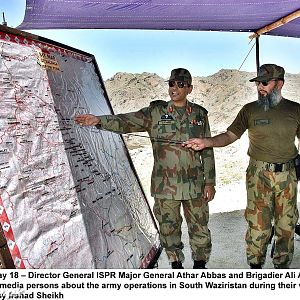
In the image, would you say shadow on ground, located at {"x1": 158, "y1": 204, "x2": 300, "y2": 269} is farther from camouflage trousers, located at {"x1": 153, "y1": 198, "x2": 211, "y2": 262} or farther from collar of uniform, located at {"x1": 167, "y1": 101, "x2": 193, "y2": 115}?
collar of uniform, located at {"x1": 167, "y1": 101, "x2": 193, "y2": 115}

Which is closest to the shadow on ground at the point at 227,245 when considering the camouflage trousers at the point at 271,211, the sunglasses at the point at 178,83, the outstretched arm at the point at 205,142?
the camouflage trousers at the point at 271,211

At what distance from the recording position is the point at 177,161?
3.53m

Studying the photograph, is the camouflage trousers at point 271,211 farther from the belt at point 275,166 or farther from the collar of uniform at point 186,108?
the collar of uniform at point 186,108

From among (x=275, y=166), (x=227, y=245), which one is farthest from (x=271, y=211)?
(x=227, y=245)

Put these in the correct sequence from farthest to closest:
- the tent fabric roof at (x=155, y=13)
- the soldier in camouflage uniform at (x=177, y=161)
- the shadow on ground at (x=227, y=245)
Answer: the shadow on ground at (x=227, y=245) < the soldier in camouflage uniform at (x=177, y=161) < the tent fabric roof at (x=155, y=13)

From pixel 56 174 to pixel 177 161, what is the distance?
1.21 meters

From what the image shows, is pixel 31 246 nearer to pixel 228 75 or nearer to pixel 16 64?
pixel 16 64

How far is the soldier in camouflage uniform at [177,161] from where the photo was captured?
3.52m

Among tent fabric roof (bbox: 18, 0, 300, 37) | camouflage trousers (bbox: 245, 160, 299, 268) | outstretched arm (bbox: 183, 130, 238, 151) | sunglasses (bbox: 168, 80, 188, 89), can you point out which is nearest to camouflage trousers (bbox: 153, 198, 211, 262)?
camouflage trousers (bbox: 245, 160, 299, 268)

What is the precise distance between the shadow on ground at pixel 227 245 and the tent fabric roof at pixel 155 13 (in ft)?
7.67

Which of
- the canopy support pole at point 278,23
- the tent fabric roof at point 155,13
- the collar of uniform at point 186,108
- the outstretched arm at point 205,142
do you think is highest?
the tent fabric roof at point 155,13

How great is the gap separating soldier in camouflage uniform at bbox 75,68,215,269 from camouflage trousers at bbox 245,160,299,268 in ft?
1.21

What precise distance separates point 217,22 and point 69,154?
7.58 ft

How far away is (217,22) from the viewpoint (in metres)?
4.30
